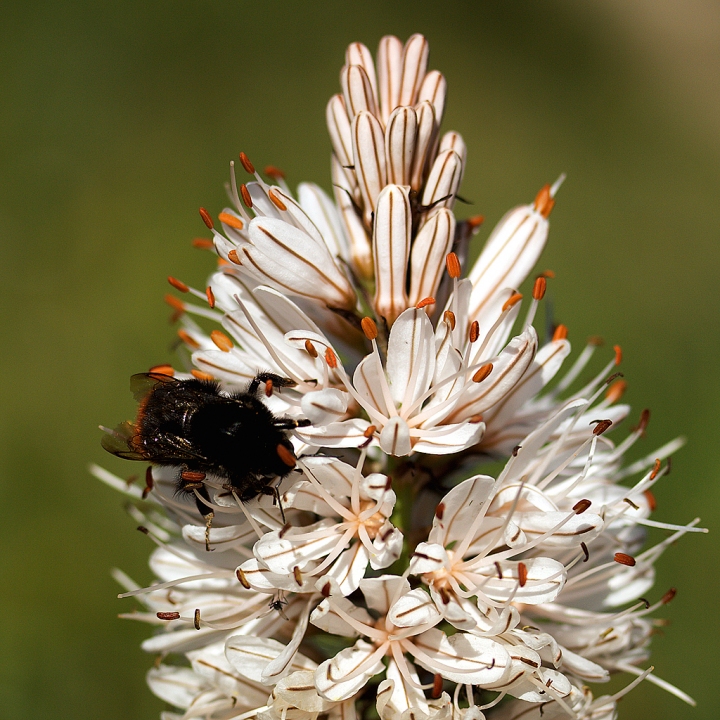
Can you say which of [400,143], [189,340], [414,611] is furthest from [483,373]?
[189,340]

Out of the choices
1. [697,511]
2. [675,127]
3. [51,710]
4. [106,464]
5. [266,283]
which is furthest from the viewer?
[675,127]

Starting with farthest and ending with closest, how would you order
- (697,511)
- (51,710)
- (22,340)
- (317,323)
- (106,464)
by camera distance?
(22,340), (106,464), (697,511), (51,710), (317,323)

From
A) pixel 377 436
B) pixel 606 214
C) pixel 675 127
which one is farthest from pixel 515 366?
pixel 675 127

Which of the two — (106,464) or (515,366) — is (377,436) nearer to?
(515,366)

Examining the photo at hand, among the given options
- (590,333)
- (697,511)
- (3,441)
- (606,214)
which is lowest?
(3,441)

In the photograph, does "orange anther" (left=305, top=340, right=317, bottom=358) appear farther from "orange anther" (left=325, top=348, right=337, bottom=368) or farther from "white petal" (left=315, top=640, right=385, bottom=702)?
"white petal" (left=315, top=640, right=385, bottom=702)

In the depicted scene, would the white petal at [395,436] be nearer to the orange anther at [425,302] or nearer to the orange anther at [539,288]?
the orange anther at [425,302]
